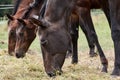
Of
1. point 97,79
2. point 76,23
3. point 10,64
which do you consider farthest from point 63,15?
point 76,23

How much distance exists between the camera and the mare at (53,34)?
18.3 ft

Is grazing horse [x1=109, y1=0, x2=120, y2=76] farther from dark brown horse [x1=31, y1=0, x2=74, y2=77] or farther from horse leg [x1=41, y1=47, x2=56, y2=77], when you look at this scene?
horse leg [x1=41, y1=47, x2=56, y2=77]

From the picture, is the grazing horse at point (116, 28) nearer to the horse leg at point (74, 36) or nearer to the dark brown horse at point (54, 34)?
the dark brown horse at point (54, 34)

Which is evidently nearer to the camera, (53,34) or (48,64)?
(48,64)

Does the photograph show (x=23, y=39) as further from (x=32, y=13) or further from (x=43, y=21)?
(x=43, y=21)

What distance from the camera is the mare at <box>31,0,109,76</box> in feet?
18.3

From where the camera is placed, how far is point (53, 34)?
18.6 ft

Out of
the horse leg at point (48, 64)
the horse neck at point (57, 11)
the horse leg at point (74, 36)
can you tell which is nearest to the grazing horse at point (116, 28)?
the horse neck at point (57, 11)

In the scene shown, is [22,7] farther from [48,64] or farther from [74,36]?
[48,64]

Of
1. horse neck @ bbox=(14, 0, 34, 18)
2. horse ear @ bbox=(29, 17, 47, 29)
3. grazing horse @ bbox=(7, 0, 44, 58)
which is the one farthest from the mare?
horse neck @ bbox=(14, 0, 34, 18)

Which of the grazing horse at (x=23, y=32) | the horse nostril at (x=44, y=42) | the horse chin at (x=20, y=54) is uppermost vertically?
the horse nostril at (x=44, y=42)

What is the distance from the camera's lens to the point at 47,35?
18.5 ft

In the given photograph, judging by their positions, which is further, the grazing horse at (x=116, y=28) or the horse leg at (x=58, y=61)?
the grazing horse at (x=116, y=28)

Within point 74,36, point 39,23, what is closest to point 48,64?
point 39,23
